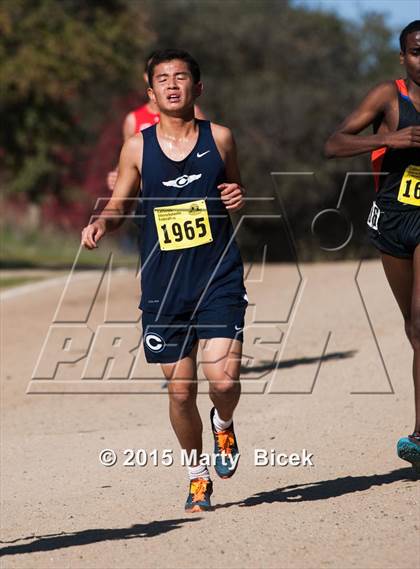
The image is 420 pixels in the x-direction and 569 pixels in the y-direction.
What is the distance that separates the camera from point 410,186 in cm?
701

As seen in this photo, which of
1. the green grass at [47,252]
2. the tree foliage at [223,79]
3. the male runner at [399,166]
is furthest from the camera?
the green grass at [47,252]

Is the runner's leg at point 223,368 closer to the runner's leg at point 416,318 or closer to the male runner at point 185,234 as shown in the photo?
the male runner at point 185,234

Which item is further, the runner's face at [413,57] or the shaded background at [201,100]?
the shaded background at [201,100]

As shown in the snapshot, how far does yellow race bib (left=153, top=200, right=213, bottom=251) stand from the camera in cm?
639

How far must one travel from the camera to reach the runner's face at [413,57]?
690 centimetres

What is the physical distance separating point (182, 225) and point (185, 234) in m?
0.06

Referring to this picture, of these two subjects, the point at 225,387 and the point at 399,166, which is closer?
the point at 225,387

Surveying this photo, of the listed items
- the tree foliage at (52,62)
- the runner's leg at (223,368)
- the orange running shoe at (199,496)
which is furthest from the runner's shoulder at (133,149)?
the tree foliage at (52,62)

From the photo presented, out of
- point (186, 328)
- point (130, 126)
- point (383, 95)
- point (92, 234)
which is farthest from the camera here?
point (130, 126)

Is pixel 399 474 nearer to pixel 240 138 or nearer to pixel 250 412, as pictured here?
pixel 250 412

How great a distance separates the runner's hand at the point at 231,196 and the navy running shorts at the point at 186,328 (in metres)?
0.52

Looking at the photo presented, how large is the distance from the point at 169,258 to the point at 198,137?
0.65 m

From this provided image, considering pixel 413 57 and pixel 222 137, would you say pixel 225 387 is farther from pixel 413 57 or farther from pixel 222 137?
pixel 413 57

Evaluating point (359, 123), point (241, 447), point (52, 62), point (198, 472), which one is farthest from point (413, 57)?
point (52, 62)
